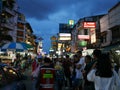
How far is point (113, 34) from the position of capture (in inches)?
1777

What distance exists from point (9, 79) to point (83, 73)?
92.7 inches

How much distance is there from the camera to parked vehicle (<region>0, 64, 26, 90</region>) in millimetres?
7470

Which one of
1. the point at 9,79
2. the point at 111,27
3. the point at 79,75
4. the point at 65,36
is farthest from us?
the point at 65,36

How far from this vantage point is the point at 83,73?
9.61m

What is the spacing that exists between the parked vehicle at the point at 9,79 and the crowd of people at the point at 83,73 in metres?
1.65

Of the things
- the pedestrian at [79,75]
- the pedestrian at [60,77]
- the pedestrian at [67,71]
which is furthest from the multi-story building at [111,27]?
the pedestrian at [79,75]

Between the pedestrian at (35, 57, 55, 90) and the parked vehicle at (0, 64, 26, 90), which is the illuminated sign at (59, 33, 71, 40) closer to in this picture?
the pedestrian at (35, 57, 55, 90)

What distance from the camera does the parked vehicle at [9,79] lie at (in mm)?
7470

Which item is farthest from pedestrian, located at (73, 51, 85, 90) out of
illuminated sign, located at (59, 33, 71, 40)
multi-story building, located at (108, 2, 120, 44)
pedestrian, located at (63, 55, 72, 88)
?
illuminated sign, located at (59, 33, 71, 40)

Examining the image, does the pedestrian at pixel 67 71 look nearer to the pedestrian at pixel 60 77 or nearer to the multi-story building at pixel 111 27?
the pedestrian at pixel 60 77

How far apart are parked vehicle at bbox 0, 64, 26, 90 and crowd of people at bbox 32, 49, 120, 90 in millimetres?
1645

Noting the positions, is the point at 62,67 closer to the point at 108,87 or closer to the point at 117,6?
the point at 108,87

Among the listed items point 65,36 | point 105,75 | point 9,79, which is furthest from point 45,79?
point 65,36

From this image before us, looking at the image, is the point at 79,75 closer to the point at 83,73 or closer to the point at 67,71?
the point at 83,73
